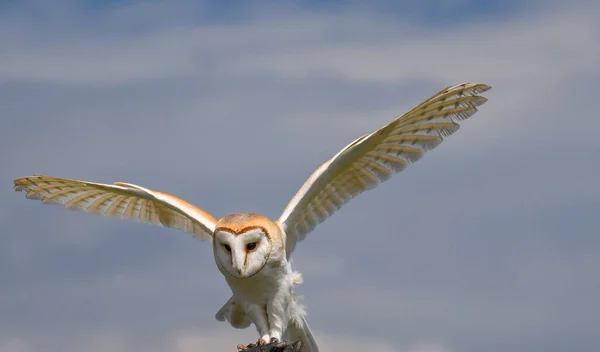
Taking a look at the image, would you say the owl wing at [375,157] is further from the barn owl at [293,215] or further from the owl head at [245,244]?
the owl head at [245,244]

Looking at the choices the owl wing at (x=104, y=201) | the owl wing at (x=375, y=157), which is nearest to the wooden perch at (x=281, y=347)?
the owl wing at (x=375, y=157)

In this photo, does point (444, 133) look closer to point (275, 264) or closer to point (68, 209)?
point (275, 264)

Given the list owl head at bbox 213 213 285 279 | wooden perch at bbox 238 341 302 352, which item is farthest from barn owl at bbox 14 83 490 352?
wooden perch at bbox 238 341 302 352

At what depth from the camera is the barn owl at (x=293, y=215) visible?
10977 millimetres

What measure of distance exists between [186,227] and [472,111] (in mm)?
3258

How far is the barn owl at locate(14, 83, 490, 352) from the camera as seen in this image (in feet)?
36.0

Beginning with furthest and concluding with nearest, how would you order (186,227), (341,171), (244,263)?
(186,227)
(341,171)
(244,263)

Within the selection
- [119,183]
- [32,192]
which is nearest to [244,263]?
[119,183]

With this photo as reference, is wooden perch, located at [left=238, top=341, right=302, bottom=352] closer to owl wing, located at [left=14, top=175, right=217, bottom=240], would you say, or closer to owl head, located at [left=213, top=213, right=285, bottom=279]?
owl head, located at [left=213, top=213, right=285, bottom=279]

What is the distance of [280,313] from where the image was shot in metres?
11.4

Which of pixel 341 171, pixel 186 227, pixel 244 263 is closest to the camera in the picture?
pixel 244 263

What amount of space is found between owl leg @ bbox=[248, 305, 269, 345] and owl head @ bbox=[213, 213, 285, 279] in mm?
A: 498

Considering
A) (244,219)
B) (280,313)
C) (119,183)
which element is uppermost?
(119,183)

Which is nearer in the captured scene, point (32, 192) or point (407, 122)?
point (407, 122)
